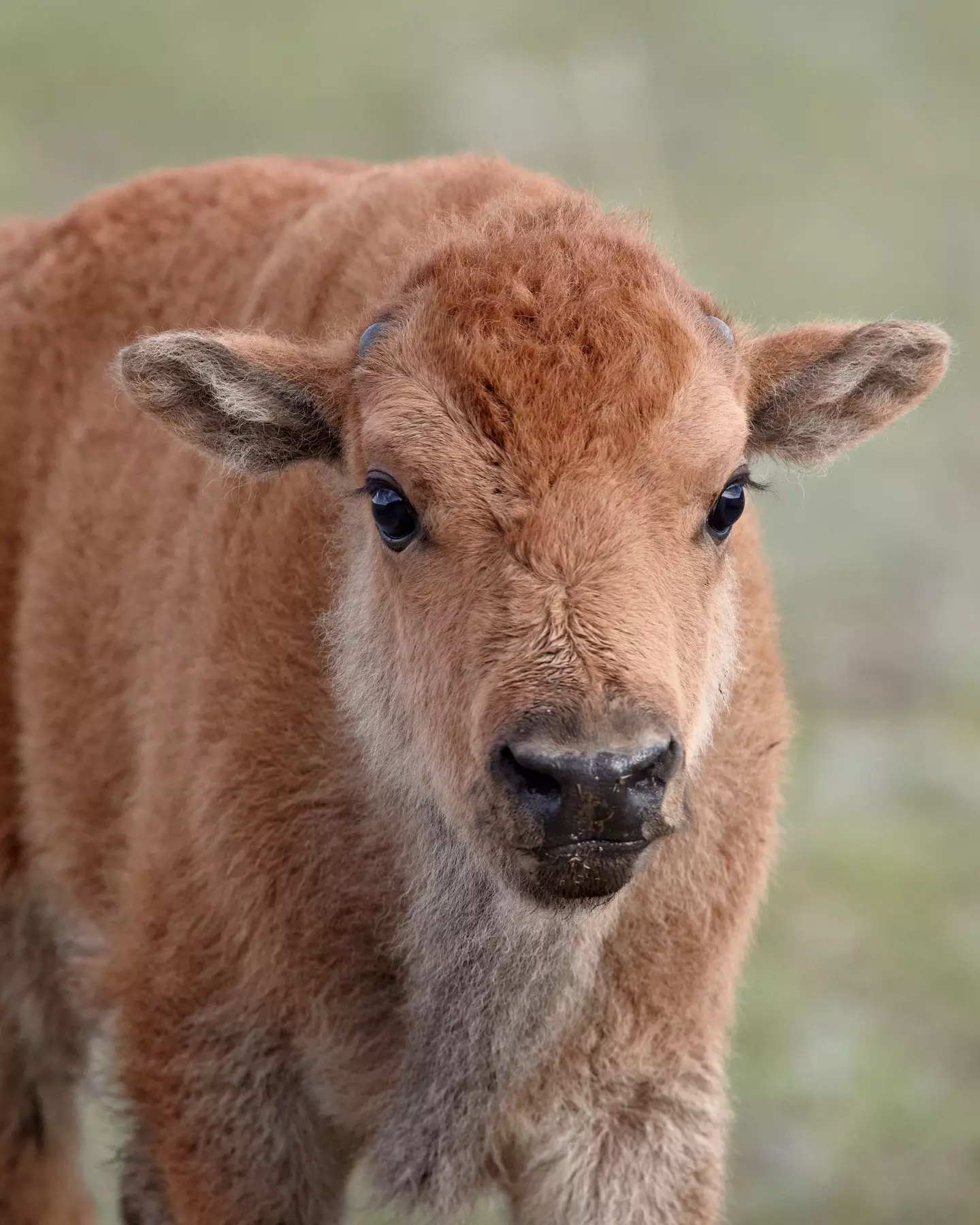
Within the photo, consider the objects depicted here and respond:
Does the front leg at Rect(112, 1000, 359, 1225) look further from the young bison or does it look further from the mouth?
the mouth

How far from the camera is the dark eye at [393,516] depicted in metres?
5.18

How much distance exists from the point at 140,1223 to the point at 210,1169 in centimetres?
89

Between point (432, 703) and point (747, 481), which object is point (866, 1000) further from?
point (432, 703)

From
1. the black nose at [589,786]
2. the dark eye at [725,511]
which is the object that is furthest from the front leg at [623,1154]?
the dark eye at [725,511]

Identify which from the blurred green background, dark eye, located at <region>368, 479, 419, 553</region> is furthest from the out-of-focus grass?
dark eye, located at <region>368, 479, 419, 553</region>

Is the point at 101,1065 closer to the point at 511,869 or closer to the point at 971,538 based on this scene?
the point at 511,869

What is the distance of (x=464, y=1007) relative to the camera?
568 centimetres

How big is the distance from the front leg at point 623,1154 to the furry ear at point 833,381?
2.00 m

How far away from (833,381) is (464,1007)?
221cm

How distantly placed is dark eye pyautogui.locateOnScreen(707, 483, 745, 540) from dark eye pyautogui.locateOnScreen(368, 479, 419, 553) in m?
0.82

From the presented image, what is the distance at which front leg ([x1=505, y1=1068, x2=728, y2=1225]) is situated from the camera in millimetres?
5754

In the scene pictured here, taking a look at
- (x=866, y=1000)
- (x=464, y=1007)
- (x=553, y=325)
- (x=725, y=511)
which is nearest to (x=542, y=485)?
(x=553, y=325)

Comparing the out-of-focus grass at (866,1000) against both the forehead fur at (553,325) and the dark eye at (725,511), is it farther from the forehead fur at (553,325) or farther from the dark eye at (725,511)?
the forehead fur at (553,325)

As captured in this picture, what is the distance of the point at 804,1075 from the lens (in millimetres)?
10031
